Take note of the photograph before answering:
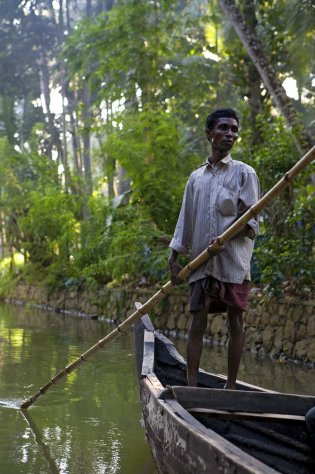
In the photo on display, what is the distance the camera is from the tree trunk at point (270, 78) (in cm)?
1032

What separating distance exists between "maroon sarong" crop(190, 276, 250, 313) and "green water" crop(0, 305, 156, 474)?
1.06 meters

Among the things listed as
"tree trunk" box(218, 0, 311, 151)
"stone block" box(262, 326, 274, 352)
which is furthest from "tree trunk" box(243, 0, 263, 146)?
"stone block" box(262, 326, 274, 352)

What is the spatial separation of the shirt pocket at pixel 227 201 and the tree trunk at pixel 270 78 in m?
6.14

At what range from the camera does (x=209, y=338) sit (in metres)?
12.0

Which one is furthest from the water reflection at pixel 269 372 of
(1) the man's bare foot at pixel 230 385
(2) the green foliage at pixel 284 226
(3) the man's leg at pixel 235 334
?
(3) the man's leg at pixel 235 334

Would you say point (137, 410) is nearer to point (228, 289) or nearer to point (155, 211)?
point (228, 289)

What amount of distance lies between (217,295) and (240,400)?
30.1 inches

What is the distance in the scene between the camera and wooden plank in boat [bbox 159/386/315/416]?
3654mm

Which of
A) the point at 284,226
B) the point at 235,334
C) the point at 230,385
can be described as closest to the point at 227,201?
the point at 235,334

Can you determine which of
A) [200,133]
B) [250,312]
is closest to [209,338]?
[250,312]

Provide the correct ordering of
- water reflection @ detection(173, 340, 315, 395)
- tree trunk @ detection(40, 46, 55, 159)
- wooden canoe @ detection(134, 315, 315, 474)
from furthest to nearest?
tree trunk @ detection(40, 46, 55, 159)
water reflection @ detection(173, 340, 315, 395)
wooden canoe @ detection(134, 315, 315, 474)

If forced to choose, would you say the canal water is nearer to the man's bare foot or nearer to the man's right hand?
the man's bare foot

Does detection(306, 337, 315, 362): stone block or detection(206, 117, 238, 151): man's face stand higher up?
detection(206, 117, 238, 151): man's face

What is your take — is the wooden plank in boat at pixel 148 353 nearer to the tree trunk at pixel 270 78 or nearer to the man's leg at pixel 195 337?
the man's leg at pixel 195 337
